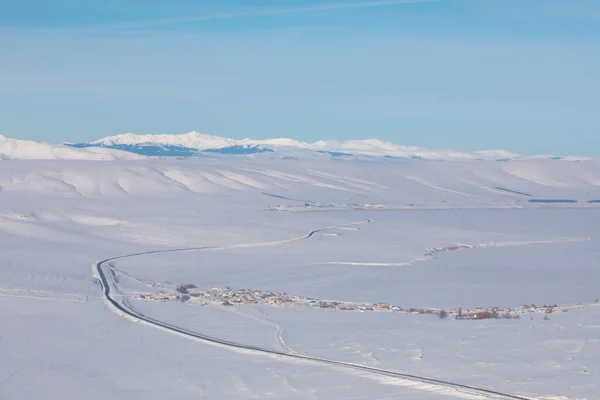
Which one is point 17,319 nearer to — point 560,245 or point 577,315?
point 577,315

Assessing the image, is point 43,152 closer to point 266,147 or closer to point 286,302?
point 266,147

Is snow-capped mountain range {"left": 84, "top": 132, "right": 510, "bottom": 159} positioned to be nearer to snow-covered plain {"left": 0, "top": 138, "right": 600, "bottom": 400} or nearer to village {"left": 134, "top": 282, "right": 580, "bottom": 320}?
snow-covered plain {"left": 0, "top": 138, "right": 600, "bottom": 400}

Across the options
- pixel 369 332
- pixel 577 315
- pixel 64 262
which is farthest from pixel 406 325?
pixel 64 262

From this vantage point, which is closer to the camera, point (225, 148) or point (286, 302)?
point (286, 302)

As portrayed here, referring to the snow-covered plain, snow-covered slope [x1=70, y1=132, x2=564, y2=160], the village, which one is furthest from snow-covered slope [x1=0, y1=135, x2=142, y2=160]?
the village

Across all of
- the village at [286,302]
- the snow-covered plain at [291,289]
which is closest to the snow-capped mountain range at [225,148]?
the snow-covered plain at [291,289]

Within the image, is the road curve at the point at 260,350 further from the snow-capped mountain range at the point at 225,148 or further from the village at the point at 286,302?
the snow-capped mountain range at the point at 225,148

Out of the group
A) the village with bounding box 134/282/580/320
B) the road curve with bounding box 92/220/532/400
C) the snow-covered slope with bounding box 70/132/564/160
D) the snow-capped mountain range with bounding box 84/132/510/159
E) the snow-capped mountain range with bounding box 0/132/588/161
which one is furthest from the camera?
the snow-capped mountain range with bounding box 84/132/510/159

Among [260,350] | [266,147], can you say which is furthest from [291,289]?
[266,147]
